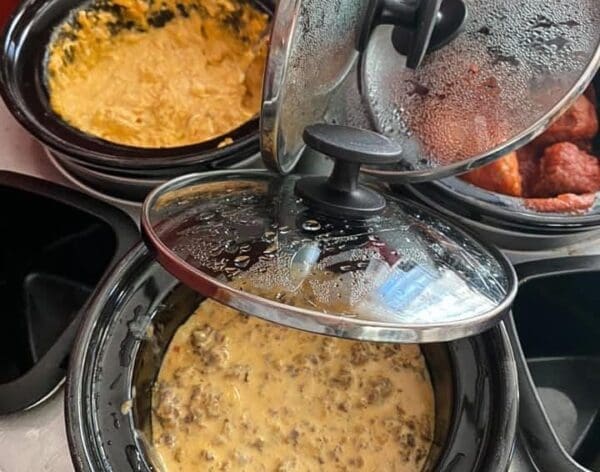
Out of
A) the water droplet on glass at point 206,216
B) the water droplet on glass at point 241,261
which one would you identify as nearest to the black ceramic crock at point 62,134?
the water droplet on glass at point 206,216

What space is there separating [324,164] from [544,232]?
Result: 35cm

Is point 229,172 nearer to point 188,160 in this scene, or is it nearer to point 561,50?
point 188,160

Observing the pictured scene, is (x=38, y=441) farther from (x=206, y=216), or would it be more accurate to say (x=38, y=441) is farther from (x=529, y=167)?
(x=529, y=167)

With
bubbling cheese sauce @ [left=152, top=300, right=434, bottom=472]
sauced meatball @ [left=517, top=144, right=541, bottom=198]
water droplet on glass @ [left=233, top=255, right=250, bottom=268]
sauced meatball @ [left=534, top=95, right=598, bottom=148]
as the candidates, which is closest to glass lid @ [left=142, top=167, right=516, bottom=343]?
water droplet on glass @ [left=233, top=255, right=250, bottom=268]

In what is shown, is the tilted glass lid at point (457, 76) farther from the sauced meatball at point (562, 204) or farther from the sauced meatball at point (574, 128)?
the sauced meatball at point (574, 128)

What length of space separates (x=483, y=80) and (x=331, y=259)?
15.2 inches

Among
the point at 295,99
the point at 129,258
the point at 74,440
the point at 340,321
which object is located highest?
the point at 295,99

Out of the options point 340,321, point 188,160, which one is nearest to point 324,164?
point 188,160

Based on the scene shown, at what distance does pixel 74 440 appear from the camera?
0.78m

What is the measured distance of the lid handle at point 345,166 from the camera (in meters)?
0.72

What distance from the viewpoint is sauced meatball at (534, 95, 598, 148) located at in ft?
3.92

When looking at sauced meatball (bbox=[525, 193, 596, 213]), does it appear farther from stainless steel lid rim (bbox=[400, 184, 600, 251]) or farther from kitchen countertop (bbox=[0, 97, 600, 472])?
kitchen countertop (bbox=[0, 97, 600, 472])

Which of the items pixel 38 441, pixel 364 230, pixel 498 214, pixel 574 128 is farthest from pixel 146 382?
pixel 574 128

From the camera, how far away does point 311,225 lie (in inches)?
30.2
